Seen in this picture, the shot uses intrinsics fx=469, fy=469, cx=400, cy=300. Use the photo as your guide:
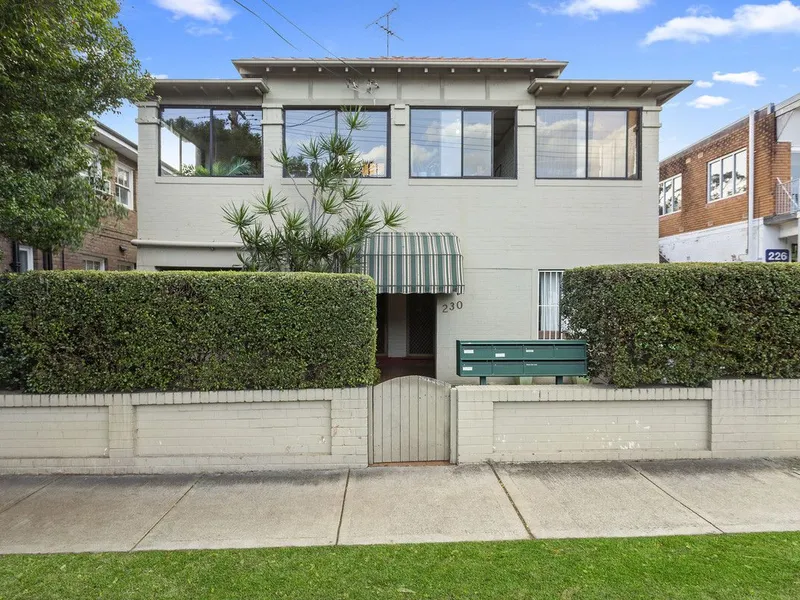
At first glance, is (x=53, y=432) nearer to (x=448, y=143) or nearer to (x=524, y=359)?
(x=524, y=359)

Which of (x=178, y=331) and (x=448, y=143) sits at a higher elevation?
(x=448, y=143)

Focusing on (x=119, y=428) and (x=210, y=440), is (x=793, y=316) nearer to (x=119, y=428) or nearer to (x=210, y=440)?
(x=210, y=440)

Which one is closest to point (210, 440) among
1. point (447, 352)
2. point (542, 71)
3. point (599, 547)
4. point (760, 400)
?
point (599, 547)

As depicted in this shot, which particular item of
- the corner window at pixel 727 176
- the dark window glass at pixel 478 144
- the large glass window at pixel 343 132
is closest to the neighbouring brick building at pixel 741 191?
the corner window at pixel 727 176

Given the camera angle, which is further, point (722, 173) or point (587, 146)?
point (722, 173)

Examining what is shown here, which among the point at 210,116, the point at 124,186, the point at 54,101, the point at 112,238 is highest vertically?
the point at 210,116

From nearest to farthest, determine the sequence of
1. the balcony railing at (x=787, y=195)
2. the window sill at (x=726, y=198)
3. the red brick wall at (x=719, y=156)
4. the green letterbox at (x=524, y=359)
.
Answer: the green letterbox at (x=524, y=359) < the balcony railing at (x=787, y=195) < the red brick wall at (x=719, y=156) < the window sill at (x=726, y=198)

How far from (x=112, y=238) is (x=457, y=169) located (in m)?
10.7

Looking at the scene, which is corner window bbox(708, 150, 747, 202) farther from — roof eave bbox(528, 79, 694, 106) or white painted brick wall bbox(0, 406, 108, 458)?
white painted brick wall bbox(0, 406, 108, 458)

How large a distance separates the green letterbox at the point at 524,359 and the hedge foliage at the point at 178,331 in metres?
1.62

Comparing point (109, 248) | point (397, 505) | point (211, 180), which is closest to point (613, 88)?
point (211, 180)

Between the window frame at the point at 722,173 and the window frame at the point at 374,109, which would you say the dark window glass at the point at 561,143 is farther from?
the window frame at the point at 722,173

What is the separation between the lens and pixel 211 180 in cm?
1070

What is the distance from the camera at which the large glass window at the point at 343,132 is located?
1089cm
